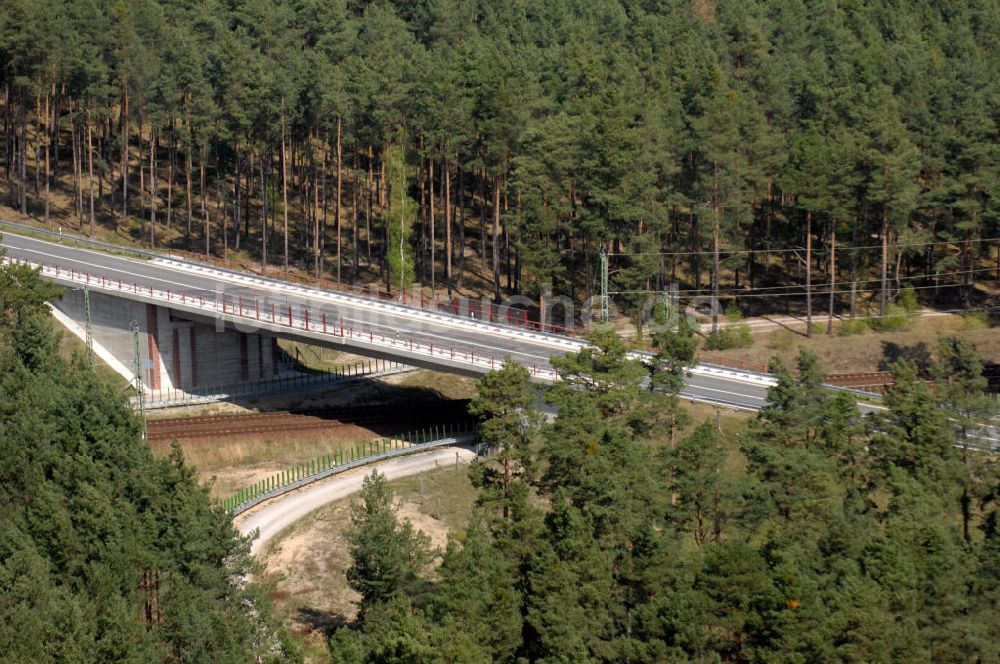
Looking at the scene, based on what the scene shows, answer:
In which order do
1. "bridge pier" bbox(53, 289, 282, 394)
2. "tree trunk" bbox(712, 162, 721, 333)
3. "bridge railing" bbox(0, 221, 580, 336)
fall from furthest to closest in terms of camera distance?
1. "tree trunk" bbox(712, 162, 721, 333)
2. "bridge railing" bbox(0, 221, 580, 336)
3. "bridge pier" bbox(53, 289, 282, 394)

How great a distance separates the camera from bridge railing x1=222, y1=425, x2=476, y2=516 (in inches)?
2015

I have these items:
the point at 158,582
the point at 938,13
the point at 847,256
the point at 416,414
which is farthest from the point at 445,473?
the point at 938,13

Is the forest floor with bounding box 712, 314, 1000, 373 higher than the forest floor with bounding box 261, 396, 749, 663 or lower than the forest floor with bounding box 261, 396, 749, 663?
higher

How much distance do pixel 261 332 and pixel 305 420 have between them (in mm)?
4803

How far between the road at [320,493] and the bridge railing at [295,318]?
3.83m

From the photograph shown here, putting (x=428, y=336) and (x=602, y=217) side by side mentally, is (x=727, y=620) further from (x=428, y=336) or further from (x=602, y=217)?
(x=602, y=217)

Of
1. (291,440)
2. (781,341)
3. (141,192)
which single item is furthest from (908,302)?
(141,192)

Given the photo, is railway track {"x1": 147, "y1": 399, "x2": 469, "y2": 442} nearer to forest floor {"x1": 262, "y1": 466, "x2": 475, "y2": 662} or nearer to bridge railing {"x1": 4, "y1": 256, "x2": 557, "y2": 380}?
bridge railing {"x1": 4, "y1": 256, "x2": 557, "y2": 380}

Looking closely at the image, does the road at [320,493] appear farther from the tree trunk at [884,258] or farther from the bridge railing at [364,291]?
the tree trunk at [884,258]

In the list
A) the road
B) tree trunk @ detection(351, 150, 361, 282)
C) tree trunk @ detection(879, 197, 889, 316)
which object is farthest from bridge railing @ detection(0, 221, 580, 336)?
tree trunk @ detection(879, 197, 889, 316)

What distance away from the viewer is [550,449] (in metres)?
43.8

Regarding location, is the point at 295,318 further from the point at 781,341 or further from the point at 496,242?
the point at 781,341

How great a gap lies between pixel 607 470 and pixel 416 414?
1923 cm

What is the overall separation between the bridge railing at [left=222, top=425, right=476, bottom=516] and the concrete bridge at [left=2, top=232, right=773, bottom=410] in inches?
108
